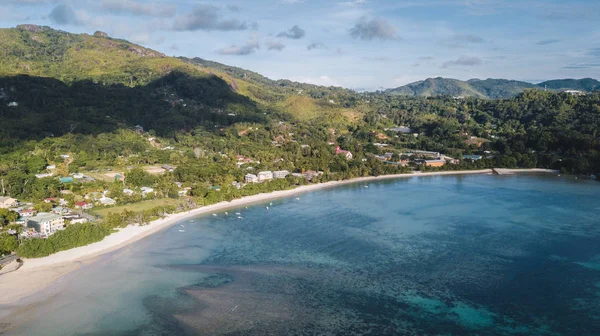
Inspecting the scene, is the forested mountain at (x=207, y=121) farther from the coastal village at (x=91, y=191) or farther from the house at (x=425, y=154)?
the house at (x=425, y=154)

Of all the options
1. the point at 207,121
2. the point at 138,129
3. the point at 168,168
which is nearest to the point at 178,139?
the point at 138,129

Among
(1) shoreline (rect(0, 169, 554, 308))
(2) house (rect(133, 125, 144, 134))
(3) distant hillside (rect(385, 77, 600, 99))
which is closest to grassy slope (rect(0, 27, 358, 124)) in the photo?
(2) house (rect(133, 125, 144, 134))

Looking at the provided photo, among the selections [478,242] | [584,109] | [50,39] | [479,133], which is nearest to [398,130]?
[479,133]

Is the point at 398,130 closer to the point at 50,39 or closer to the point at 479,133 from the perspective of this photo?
the point at 479,133

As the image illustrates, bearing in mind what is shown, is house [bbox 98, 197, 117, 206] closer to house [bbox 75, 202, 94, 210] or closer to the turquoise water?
house [bbox 75, 202, 94, 210]

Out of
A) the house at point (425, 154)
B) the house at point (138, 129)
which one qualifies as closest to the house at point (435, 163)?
the house at point (425, 154)

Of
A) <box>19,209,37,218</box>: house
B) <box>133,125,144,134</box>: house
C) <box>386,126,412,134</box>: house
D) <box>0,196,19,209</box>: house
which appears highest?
<box>133,125,144,134</box>: house

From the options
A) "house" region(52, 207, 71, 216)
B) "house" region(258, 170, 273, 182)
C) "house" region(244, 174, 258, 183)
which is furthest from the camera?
"house" region(258, 170, 273, 182)
